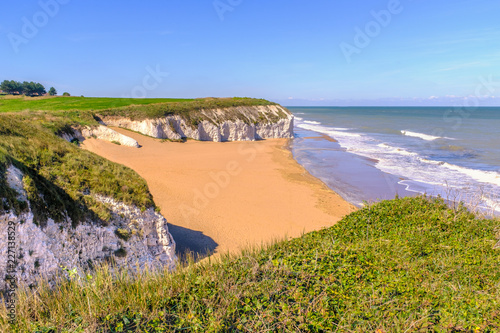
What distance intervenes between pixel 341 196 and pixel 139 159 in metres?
15.5

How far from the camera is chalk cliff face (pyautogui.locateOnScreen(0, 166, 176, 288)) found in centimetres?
485

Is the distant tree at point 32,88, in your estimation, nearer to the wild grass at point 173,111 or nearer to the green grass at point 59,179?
the wild grass at point 173,111

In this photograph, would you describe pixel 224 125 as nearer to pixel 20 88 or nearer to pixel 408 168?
pixel 408 168

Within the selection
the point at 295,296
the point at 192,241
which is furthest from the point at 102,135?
the point at 295,296

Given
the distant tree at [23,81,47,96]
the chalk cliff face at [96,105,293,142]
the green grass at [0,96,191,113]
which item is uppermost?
the distant tree at [23,81,47,96]

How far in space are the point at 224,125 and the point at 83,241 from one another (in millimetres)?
33410

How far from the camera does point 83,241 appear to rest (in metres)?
6.02

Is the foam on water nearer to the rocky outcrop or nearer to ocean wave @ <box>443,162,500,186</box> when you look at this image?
ocean wave @ <box>443,162,500,186</box>

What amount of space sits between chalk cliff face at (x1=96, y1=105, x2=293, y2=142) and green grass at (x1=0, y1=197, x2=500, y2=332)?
1093 inches

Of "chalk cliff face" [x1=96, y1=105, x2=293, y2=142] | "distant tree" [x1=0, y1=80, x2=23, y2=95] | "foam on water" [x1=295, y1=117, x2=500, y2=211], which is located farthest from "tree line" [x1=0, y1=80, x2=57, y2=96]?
"foam on water" [x1=295, y1=117, x2=500, y2=211]

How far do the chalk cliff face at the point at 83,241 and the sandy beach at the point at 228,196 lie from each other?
2.39 metres

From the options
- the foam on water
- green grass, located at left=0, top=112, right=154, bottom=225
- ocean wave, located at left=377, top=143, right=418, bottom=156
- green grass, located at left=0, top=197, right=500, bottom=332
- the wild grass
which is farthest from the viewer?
the wild grass

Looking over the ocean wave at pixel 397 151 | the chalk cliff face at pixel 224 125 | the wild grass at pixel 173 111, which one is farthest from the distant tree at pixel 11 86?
the ocean wave at pixel 397 151

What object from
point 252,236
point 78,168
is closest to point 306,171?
point 252,236
